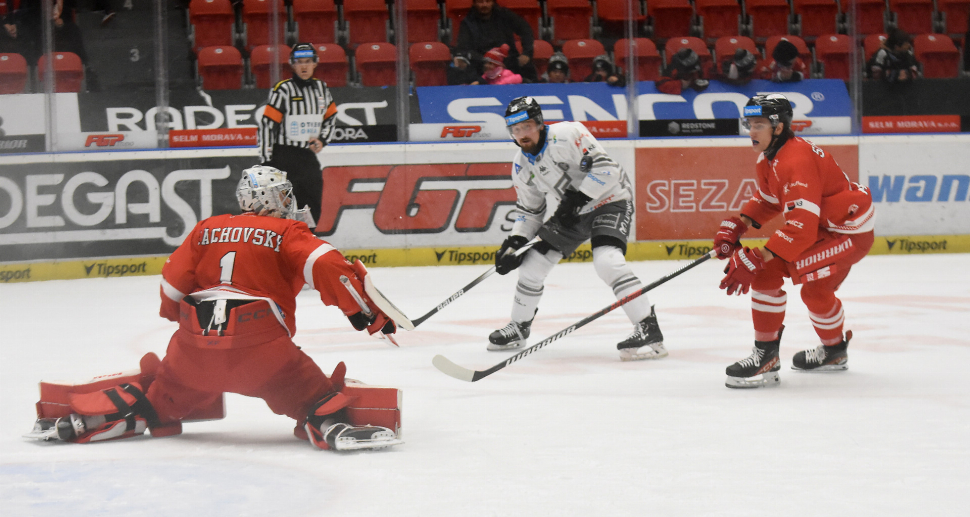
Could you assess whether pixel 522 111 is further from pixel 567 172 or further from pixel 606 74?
pixel 606 74

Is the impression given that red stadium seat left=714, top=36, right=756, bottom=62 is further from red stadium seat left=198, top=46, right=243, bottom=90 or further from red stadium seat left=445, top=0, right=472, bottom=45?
red stadium seat left=198, top=46, right=243, bottom=90

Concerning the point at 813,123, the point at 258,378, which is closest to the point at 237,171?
the point at 813,123

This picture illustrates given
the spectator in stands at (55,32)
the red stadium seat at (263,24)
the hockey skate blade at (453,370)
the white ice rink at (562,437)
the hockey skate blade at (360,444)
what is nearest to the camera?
the white ice rink at (562,437)

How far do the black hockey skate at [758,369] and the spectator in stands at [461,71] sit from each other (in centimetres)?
464

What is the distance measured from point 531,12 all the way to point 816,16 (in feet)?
7.91

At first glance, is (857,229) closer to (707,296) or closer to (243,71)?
(707,296)

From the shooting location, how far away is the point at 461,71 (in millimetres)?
7648

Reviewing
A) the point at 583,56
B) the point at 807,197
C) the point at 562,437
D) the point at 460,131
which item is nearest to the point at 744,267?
the point at 807,197

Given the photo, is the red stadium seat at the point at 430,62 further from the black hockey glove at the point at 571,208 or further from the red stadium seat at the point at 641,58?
the black hockey glove at the point at 571,208

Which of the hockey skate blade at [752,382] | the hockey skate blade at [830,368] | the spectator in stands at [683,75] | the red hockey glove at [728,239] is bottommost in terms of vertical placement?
the hockey skate blade at [830,368]

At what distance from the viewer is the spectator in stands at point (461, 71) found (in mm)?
7637

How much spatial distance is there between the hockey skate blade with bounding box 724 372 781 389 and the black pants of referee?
3373 mm

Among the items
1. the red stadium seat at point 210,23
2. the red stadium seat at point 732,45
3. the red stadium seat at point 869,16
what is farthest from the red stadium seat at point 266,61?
the red stadium seat at point 869,16

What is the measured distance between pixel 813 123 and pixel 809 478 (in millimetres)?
6031
